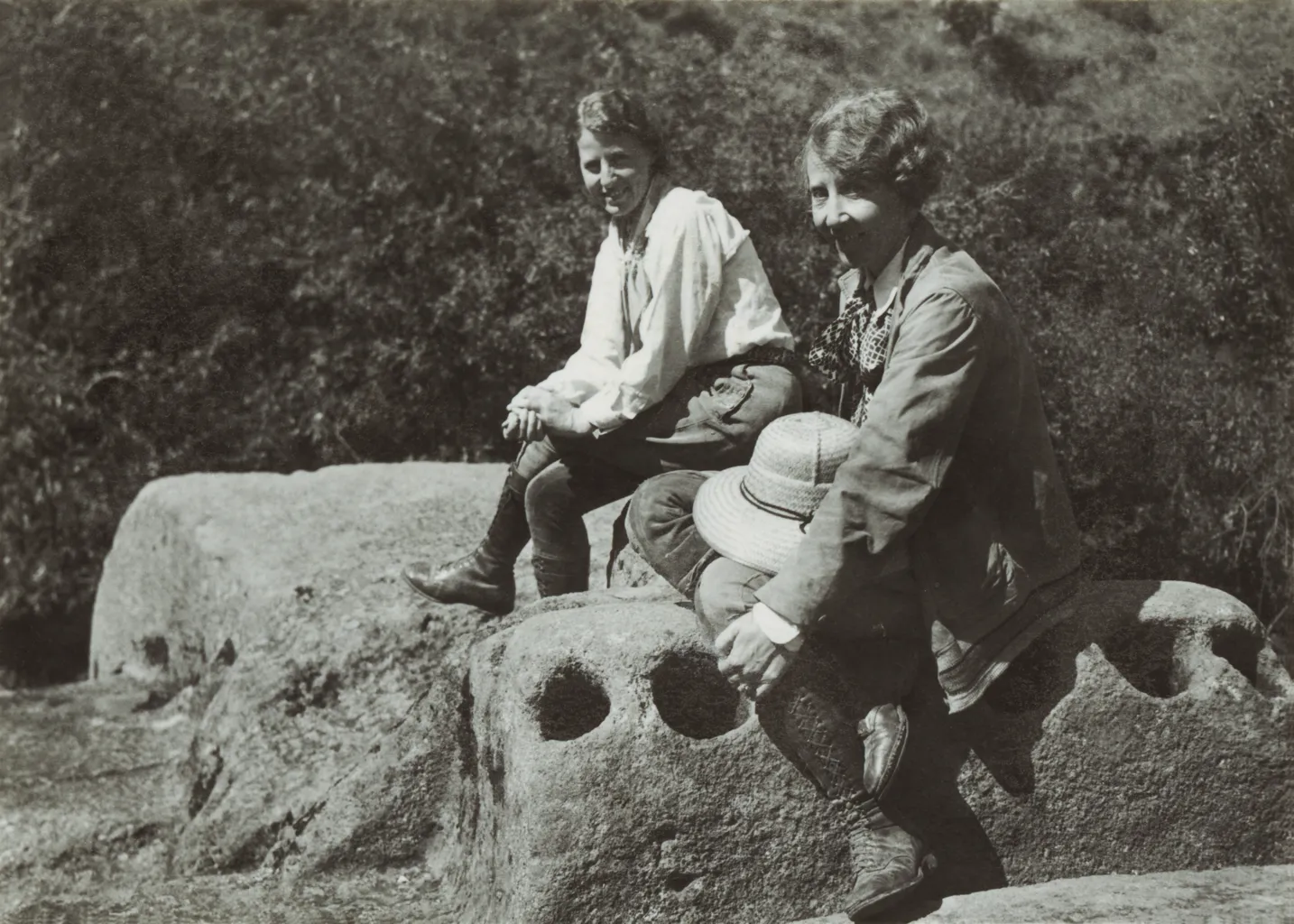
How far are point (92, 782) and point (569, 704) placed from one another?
2.65 metres

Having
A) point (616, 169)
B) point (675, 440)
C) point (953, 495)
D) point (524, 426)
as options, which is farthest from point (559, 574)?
point (953, 495)

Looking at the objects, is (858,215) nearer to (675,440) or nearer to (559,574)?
(675,440)

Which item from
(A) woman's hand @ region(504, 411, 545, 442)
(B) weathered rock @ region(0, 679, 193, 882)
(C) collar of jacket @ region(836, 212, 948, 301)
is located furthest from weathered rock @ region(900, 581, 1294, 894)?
(B) weathered rock @ region(0, 679, 193, 882)

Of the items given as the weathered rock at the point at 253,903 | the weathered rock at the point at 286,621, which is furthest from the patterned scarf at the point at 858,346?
the weathered rock at the point at 253,903

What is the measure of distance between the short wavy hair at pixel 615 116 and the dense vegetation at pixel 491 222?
2.99 metres

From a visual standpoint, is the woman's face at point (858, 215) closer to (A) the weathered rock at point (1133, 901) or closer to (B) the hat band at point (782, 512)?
(B) the hat band at point (782, 512)

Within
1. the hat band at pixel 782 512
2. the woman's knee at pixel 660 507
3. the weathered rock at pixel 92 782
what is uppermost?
the hat band at pixel 782 512

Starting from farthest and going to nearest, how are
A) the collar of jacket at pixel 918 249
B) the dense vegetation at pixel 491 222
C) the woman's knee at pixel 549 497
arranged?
the dense vegetation at pixel 491 222 → the woman's knee at pixel 549 497 → the collar of jacket at pixel 918 249

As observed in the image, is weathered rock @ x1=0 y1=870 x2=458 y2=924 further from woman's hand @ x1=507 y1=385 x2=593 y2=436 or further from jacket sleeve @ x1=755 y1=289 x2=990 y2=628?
jacket sleeve @ x1=755 y1=289 x2=990 y2=628

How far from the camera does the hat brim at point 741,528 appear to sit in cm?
376

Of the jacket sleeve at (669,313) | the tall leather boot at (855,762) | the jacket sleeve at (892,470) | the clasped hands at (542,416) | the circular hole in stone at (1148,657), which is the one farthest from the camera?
the clasped hands at (542,416)

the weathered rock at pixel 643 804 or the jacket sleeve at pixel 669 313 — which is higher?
the jacket sleeve at pixel 669 313

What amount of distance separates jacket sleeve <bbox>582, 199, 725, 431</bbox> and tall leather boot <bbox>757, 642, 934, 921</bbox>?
40.6 inches

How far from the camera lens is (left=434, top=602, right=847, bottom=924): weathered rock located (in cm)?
376
